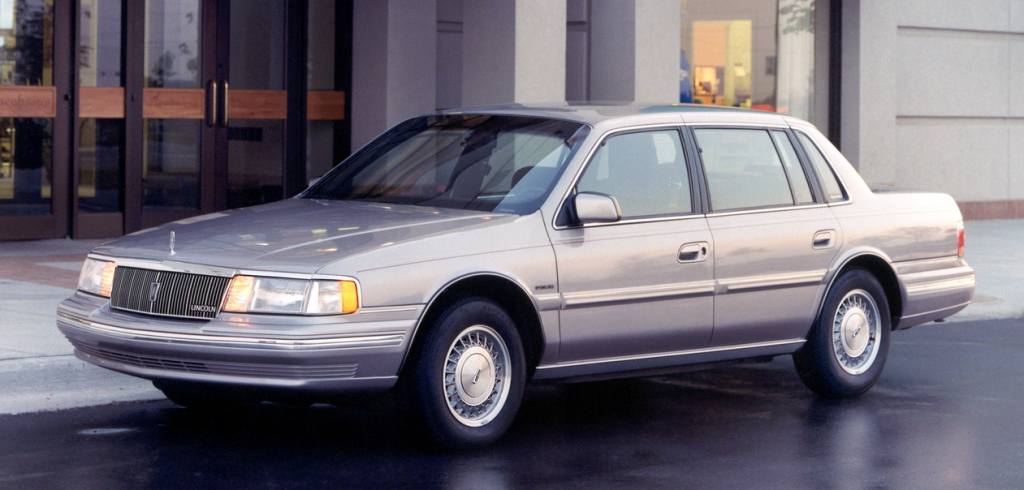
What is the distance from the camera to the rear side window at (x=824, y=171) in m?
8.02

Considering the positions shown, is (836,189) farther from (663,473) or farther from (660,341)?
(663,473)

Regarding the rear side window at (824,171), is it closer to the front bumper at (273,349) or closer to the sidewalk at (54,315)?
the front bumper at (273,349)

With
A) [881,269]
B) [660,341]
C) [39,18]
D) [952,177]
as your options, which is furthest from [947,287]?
[952,177]

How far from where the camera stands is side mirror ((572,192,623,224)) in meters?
6.55

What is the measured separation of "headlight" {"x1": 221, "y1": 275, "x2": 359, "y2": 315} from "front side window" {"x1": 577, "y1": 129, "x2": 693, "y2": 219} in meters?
1.52

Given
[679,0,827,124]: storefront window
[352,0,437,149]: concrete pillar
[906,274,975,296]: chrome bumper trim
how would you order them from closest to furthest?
[906,274,975,296]: chrome bumper trim → [352,0,437,149]: concrete pillar → [679,0,827,124]: storefront window

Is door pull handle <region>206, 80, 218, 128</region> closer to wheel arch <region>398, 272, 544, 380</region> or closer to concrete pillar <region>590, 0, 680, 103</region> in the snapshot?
concrete pillar <region>590, 0, 680, 103</region>

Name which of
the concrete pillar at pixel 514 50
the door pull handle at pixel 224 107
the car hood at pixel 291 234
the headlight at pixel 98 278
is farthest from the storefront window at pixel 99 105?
the headlight at pixel 98 278

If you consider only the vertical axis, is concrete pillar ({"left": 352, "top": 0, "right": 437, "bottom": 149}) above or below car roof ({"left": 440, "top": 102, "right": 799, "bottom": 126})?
above

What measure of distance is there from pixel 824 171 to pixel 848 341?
0.97m

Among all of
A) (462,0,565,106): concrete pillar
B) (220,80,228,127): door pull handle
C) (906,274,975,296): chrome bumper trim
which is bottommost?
(906,274,975,296): chrome bumper trim

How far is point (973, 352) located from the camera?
32.4ft

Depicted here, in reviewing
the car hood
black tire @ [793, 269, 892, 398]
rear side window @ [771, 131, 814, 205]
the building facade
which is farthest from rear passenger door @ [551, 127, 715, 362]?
the building facade

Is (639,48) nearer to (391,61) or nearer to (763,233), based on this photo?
(391,61)
